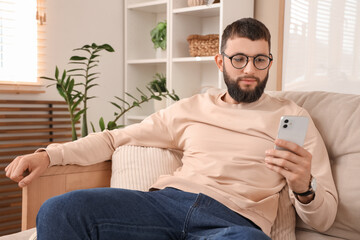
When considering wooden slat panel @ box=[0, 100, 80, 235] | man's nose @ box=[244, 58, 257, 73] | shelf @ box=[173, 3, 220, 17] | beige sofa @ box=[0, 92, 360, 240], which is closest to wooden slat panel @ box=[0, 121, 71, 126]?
wooden slat panel @ box=[0, 100, 80, 235]

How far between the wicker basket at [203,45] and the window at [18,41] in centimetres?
107

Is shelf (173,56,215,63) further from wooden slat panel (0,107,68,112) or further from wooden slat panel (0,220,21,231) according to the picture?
wooden slat panel (0,220,21,231)

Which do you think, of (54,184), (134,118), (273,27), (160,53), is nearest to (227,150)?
(54,184)

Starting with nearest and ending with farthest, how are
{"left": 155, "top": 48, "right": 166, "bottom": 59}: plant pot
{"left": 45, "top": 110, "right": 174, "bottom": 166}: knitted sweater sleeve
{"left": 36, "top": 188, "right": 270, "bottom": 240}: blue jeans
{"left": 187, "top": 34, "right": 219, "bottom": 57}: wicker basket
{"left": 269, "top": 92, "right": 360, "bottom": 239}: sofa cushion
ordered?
1. {"left": 36, "top": 188, "right": 270, "bottom": 240}: blue jeans
2. {"left": 269, "top": 92, "right": 360, "bottom": 239}: sofa cushion
3. {"left": 45, "top": 110, "right": 174, "bottom": 166}: knitted sweater sleeve
4. {"left": 187, "top": 34, "right": 219, "bottom": 57}: wicker basket
5. {"left": 155, "top": 48, "right": 166, "bottom": 59}: plant pot

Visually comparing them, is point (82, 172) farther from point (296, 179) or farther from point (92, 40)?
point (92, 40)

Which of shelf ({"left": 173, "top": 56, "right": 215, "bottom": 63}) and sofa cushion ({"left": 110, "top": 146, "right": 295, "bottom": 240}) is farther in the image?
shelf ({"left": 173, "top": 56, "right": 215, "bottom": 63})

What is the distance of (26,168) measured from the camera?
1.51 meters

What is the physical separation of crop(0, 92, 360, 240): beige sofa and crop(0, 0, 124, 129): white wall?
1.34 metres

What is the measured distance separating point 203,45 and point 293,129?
75.3 inches

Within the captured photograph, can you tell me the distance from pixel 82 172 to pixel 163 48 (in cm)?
Answer: 189

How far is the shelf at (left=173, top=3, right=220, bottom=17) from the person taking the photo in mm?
2959

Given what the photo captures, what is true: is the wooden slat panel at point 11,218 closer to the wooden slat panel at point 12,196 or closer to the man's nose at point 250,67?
the wooden slat panel at point 12,196

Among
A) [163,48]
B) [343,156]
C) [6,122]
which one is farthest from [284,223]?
[163,48]

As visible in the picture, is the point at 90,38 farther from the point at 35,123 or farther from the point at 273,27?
the point at 273,27
